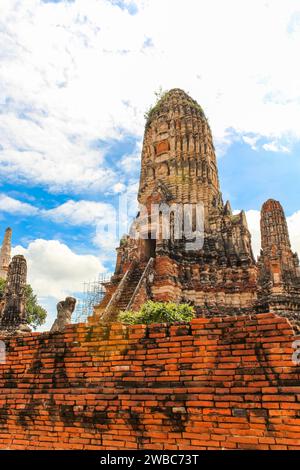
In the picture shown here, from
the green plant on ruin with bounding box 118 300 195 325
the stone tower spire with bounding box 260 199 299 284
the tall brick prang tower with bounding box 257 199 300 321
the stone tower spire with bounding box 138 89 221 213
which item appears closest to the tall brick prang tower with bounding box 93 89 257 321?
the stone tower spire with bounding box 138 89 221 213

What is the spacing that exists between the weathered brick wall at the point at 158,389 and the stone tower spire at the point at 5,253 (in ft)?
122

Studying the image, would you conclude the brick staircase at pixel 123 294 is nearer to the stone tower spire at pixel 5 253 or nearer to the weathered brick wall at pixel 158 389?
the weathered brick wall at pixel 158 389

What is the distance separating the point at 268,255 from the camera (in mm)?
23609

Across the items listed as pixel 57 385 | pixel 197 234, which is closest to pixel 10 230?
pixel 197 234

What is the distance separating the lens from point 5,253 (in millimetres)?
42625

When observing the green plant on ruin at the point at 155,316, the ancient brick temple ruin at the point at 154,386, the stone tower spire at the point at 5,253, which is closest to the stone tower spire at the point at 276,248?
the green plant on ruin at the point at 155,316

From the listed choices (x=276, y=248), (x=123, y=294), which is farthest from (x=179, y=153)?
(x=123, y=294)

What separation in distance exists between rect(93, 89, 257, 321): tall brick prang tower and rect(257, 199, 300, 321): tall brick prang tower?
240 cm

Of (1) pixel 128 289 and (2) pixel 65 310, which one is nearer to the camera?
(2) pixel 65 310

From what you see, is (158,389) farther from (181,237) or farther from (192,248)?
(181,237)

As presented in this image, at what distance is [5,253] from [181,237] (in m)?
29.8

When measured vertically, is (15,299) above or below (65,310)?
above

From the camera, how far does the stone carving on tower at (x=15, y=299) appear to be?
17312 mm
